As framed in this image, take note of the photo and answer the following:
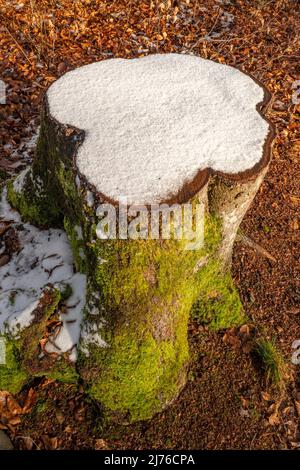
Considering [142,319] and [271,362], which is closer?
[142,319]

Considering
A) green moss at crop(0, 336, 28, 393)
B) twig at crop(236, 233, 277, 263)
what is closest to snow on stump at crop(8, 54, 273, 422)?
green moss at crop(0, 336, 28, 393)

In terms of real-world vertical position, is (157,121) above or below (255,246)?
above

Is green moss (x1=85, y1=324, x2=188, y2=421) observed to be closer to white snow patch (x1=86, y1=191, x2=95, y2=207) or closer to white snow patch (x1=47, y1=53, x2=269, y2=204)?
white snow patch (x1=86, y1=191, x2=95, y2=207)

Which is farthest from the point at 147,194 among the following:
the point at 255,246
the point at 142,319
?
the point at 255,246

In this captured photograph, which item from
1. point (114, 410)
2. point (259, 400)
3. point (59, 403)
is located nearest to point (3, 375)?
point (59, 403)

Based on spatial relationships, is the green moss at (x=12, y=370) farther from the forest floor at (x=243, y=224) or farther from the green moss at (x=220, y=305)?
the green moss at (x=220, y=305)

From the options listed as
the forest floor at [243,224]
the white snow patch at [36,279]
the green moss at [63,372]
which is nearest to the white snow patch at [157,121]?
the white snow patch at [36,279]

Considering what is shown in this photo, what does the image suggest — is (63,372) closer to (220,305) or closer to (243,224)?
(220,305)
